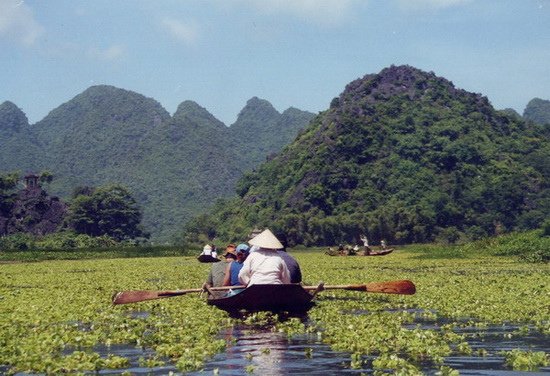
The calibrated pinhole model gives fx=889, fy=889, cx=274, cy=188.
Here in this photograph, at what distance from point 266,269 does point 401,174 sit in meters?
89.0

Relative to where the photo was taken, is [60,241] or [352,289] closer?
[352,289]

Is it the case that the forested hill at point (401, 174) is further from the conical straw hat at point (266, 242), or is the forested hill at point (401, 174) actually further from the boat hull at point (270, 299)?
the conical straw hat at point (266, 242)

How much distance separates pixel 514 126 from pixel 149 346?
11030cm

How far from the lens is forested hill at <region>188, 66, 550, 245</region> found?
306 ft

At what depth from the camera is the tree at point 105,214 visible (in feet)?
340

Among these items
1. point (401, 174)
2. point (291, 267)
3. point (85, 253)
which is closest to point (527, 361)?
point (291, 267)

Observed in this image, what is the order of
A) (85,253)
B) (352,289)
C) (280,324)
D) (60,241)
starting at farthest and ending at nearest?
(60,241)
(85,253)
(352,289)
(280,324)

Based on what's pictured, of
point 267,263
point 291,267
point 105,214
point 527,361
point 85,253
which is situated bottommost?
point 527,361

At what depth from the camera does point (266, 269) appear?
16.8 metres

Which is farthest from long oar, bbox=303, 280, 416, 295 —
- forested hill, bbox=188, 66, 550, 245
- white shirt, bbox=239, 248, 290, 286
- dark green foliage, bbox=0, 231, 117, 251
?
forested hill, bbox=188, 66, 550, 245

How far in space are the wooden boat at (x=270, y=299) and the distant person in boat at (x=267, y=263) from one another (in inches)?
13.2

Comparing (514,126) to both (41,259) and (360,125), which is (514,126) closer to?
(360,125)

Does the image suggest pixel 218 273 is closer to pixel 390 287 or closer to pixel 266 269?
pixel 266 269

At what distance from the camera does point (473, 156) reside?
106 meters
